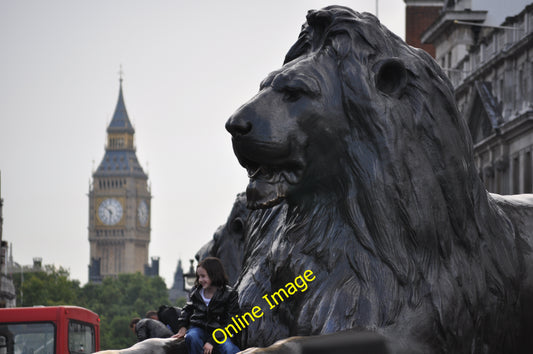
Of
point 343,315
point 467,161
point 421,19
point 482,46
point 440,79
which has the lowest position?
point 343,315

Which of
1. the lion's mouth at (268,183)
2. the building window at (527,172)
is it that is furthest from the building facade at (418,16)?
the lion's mouth at (268,183)

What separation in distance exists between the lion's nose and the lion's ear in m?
0.68

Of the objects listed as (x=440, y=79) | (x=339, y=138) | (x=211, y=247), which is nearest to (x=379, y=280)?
(x=339, y=138)

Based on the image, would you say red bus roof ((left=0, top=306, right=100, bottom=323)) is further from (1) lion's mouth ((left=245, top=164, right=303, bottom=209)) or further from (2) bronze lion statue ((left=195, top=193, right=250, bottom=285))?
(1) lion's mouth ((left=245, top=164, right=303, bottom=209))

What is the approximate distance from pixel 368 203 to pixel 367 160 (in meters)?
0.19

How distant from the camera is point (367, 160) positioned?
5066 mm

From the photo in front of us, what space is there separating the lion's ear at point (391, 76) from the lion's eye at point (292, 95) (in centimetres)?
36

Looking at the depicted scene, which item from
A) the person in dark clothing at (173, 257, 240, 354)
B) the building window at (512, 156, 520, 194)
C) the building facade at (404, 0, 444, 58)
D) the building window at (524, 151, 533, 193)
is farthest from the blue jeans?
the building facade at (404, 0, 444, 58)

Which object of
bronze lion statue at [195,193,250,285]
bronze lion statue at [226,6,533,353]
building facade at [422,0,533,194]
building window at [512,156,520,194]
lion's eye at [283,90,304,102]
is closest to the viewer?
bronze lion statue at [226,6,533,353]

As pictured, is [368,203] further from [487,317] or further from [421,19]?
[421,19]

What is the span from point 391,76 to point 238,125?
807 mm

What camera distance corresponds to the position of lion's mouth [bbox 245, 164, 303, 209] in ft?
16.2

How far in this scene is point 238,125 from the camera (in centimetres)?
483

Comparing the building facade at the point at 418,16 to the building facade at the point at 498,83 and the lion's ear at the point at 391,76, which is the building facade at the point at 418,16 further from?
the lion's ear at the point at 391,76
